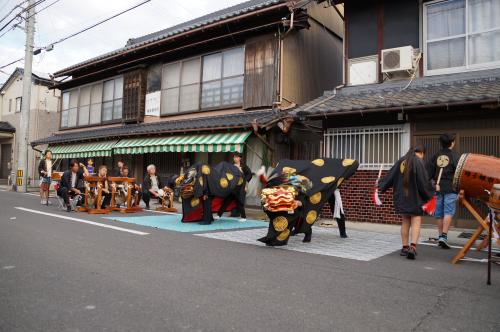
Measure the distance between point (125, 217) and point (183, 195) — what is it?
2061 mm

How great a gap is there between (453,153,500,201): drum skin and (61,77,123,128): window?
16.5 meters

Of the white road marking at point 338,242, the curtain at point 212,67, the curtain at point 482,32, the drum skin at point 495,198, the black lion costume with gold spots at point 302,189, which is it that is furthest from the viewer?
the curtain at point 212,67

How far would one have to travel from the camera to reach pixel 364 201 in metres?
Answer: 10.3

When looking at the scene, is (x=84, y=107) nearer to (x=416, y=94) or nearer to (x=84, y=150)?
(x=84, y=150)

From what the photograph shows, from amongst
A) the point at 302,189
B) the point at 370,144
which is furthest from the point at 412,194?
the point at 370,144

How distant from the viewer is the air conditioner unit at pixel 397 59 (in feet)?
33.0

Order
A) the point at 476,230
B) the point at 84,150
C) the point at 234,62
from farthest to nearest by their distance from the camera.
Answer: the point at 84,150
the point at 234,62
the point at 476,230

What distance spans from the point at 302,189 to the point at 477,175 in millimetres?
2507

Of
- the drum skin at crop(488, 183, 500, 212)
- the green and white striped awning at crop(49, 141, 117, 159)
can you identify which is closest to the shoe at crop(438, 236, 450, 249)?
the drum skin at crop(488, 183, 500, 212)

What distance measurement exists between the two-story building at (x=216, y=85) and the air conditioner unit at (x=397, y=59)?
313cm

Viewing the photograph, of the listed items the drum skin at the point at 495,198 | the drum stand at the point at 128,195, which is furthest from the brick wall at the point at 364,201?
the drum stand at the point at 128,195

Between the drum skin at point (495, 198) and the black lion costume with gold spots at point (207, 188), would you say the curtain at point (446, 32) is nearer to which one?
the black lion costume with gold spots at point (207, 188)

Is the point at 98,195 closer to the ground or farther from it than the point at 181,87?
closer to the ground

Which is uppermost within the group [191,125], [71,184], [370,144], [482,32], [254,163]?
[482,32]
